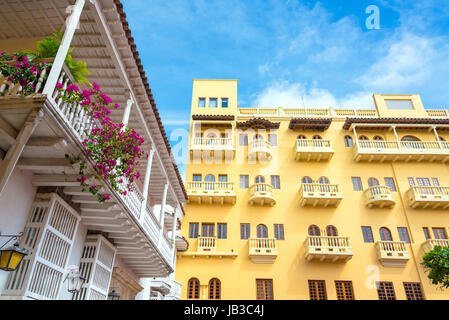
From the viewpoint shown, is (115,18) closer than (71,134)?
No

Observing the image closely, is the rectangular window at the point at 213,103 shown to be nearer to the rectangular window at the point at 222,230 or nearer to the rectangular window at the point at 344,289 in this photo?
the rectangular window at the point at 222,230

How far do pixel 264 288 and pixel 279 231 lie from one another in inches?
170

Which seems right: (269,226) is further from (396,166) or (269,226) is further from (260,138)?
(396,166)

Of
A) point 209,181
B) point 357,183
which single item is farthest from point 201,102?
point 357,183

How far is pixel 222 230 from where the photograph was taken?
24750mm

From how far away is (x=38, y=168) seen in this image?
7562 millimetres

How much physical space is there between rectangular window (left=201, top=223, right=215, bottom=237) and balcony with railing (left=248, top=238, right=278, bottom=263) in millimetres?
3045

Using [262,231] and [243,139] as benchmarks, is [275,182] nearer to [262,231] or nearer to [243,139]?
[262,231]

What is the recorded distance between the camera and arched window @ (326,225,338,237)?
24469 mm

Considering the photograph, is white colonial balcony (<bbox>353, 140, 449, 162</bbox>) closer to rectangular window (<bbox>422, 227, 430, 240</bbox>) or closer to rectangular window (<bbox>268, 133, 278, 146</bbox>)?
rectangular window (<bbox>422, 227, 430, 240</bbox>)

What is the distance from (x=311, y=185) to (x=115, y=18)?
20236 millimetres

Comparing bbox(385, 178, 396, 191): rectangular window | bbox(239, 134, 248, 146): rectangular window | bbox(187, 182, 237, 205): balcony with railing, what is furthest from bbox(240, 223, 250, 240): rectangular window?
bbox(385, 178, 396, 191): rectangular window

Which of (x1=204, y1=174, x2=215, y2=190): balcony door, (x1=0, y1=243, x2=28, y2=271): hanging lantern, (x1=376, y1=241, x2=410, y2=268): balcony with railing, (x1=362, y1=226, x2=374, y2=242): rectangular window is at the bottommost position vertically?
(x1=0, y1=243, x2=28, y2=271): hanging lantern

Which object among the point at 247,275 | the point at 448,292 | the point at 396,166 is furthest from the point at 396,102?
the point at 247,275
